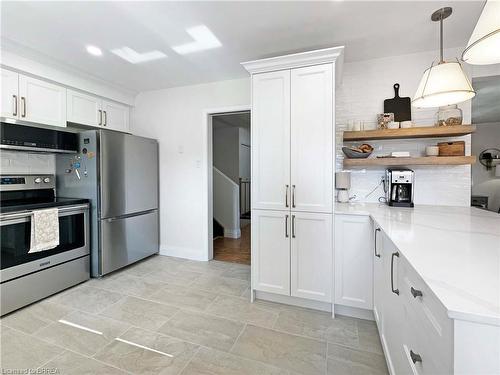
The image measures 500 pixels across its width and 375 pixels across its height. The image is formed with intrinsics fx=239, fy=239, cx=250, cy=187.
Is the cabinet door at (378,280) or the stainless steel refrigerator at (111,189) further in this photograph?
the stainless steel refrigerator at (111,189)

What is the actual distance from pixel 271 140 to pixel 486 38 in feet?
4.90

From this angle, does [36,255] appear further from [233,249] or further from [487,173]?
[487,173]

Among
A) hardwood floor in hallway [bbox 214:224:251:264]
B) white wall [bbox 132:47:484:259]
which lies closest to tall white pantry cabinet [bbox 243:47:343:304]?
white wall [bbox 132:47:484:259]

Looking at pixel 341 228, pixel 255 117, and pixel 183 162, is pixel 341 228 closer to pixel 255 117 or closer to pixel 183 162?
pixel 255 117

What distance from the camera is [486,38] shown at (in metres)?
0.94

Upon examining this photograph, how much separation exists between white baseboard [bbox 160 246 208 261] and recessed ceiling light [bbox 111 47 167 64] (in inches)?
97.2

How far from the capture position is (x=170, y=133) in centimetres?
355

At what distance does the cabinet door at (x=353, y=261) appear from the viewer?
79.4 inches

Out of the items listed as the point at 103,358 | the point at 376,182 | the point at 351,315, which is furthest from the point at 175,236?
the point at 376,182

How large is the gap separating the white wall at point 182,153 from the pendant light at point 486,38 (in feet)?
8.19

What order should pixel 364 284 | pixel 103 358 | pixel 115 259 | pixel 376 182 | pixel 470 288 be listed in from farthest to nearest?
pixel 115 259 → pixel 376 182 → pixel 364 284 → pixel 103 358 → pixel 470 288

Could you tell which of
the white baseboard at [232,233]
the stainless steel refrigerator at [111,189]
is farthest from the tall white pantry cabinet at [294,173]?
the white baseboard at [232,233]

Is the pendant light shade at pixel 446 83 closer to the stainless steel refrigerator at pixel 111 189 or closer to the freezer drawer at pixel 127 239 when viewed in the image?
the stainless steel refrigerator at pixel 111 189

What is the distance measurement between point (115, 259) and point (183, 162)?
1520 mm
